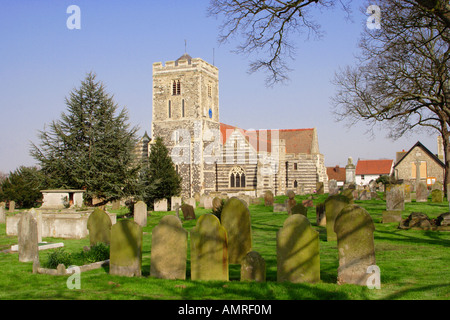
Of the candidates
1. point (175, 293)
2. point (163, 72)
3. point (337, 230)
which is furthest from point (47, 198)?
point (163, 72)

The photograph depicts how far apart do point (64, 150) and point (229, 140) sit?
68.1 feet

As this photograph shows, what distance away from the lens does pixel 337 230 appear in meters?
7.54

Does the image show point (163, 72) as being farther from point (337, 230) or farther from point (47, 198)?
point (337, 230)

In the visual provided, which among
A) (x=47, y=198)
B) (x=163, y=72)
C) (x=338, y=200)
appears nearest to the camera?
(x=338, y=200)

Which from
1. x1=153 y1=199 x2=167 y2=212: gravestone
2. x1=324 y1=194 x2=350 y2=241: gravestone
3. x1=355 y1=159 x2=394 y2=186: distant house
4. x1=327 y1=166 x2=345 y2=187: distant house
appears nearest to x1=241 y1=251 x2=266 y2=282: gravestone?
x1=324 y1=194 x2=350 y2=241: gravestone

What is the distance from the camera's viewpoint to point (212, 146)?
44438 millimetres

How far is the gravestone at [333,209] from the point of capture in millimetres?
12672

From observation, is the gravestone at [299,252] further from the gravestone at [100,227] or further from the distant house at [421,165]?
the distant house at [421,165]

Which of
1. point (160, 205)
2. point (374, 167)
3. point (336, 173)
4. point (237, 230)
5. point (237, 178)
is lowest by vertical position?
point (160, 205)

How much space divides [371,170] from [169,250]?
69.5 m

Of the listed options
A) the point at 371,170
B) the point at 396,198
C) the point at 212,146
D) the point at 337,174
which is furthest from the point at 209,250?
the point at 371,170

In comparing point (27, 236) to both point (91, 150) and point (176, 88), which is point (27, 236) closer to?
point (91, 150)

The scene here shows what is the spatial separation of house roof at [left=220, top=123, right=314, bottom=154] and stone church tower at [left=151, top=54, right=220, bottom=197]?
1.98 meters

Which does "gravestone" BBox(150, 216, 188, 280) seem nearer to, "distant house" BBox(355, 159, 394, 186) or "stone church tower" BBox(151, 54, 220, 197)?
"stone church tower" BBox(151, 54, 220, 197)
